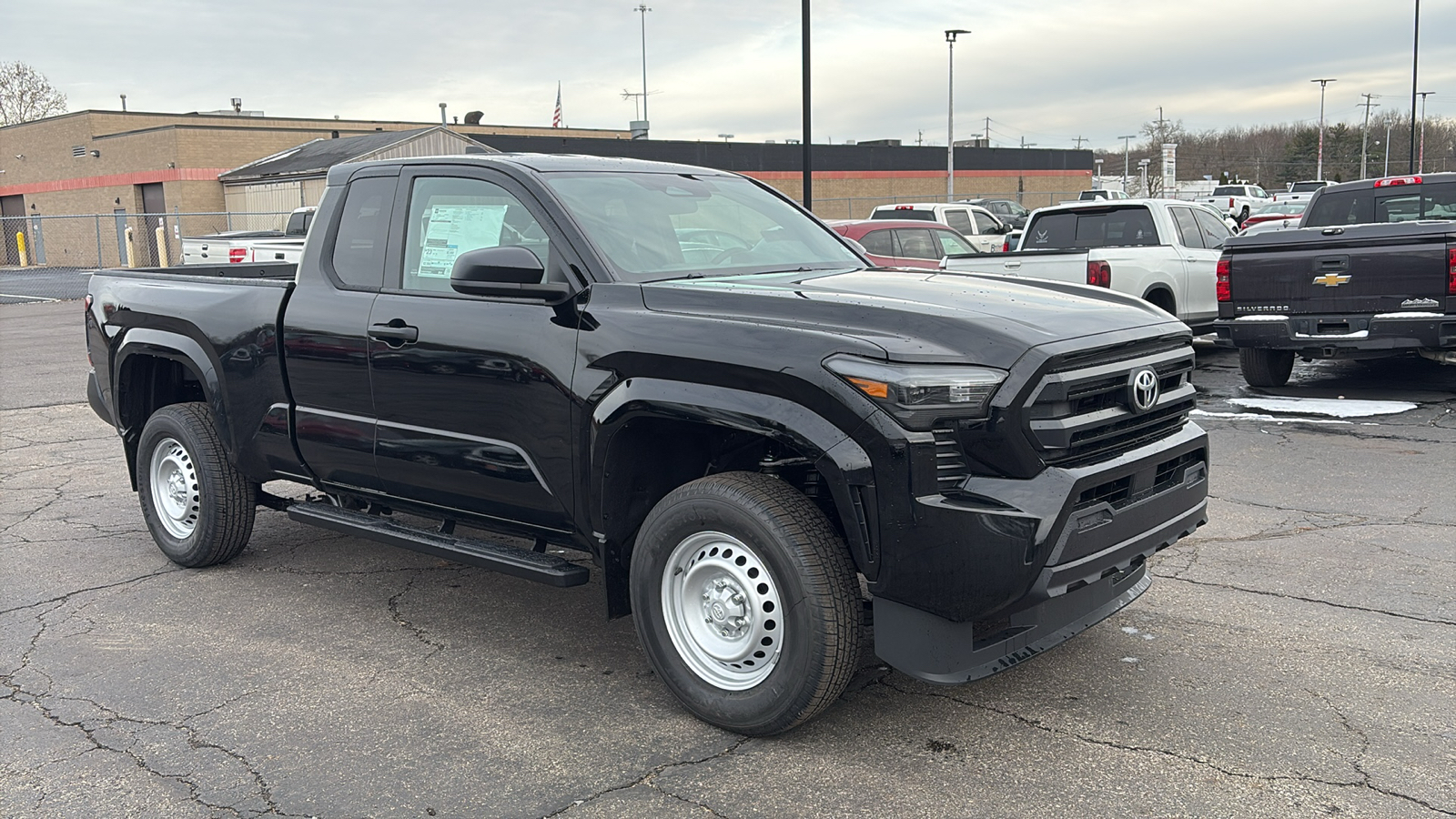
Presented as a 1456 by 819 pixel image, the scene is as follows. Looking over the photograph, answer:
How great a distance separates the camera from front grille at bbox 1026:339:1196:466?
3.60 m

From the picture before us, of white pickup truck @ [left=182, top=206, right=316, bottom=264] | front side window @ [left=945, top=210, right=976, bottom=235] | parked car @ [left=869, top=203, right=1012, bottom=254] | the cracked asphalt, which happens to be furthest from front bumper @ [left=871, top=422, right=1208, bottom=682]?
front side window @ [left=945, top=210, right=976, bottom=235]

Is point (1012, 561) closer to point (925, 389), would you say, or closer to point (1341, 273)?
point (925, 389)

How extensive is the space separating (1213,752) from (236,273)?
5.83m

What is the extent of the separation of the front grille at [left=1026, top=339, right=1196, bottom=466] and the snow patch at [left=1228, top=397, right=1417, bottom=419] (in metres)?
6.49

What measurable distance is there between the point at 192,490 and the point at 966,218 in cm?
1754

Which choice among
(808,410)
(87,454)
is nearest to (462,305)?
(808,410)

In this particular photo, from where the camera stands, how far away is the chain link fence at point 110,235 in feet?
120

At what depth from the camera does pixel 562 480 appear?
436cm

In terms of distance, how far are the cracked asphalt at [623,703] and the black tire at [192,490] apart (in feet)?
0.59

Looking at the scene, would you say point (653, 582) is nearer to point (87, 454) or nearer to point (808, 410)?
point (808, 410)

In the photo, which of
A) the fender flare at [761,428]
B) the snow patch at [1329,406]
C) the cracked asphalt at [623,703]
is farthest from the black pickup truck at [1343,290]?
the fender flare at [761,428]

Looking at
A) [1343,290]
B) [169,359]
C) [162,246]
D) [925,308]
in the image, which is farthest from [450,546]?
[162,246]

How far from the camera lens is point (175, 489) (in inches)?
243

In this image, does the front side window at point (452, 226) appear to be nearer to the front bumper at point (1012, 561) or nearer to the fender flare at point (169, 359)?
the fender flare at point (169, 359)
